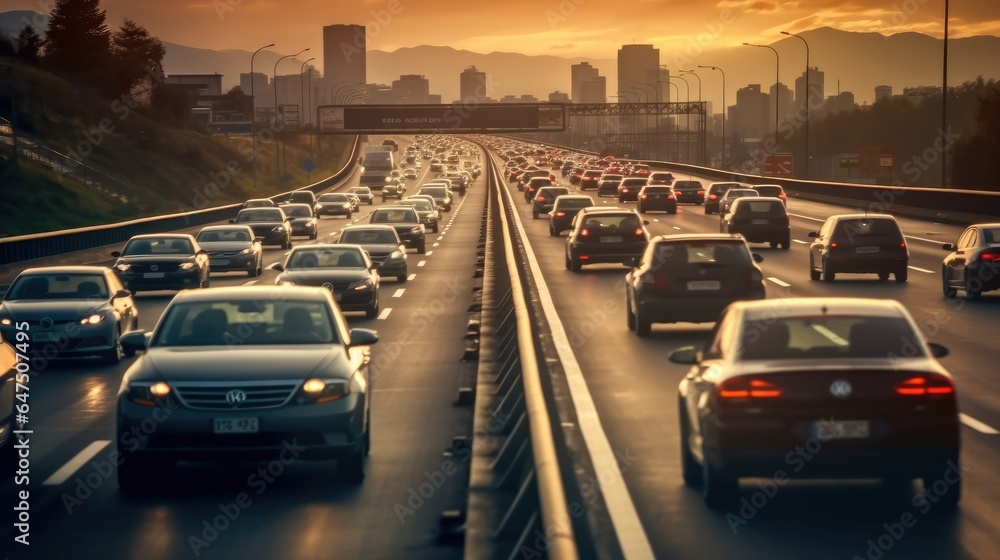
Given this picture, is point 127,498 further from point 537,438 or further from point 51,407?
point 51,407

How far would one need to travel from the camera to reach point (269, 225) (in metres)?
52.4

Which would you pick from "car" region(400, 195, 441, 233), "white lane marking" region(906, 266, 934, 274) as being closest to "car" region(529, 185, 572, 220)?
"car" region(400, 195, 441, 233)

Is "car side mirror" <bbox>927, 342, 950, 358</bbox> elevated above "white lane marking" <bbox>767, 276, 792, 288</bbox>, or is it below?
above

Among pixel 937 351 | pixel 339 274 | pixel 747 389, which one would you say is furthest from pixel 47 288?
pixel 747 389

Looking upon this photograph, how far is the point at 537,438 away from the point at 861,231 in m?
24.4

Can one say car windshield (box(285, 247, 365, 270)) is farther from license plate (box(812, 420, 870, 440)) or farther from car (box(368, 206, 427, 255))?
car (box(368, 206, 427, 255))

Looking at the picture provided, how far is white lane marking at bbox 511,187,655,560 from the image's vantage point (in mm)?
8539

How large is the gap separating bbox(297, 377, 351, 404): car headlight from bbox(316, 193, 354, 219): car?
6851 centimetres

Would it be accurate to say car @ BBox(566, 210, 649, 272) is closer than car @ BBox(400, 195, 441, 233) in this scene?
Yes

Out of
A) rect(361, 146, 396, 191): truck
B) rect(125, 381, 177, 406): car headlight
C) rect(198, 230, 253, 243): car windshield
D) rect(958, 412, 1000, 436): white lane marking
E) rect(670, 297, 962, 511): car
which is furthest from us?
rect(361, 146, 396, 191): truck

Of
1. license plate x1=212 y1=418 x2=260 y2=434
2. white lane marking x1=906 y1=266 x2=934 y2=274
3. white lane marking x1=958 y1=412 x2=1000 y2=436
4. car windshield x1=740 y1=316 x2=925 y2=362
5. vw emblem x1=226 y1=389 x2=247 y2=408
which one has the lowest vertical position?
white lane marking x1=906 y1=266 x2=934 y2=274

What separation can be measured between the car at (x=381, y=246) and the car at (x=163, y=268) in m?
3.76

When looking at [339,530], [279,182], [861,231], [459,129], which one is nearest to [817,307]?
[339,530]

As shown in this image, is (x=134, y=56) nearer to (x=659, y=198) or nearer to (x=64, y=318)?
(x=659, y=198)
